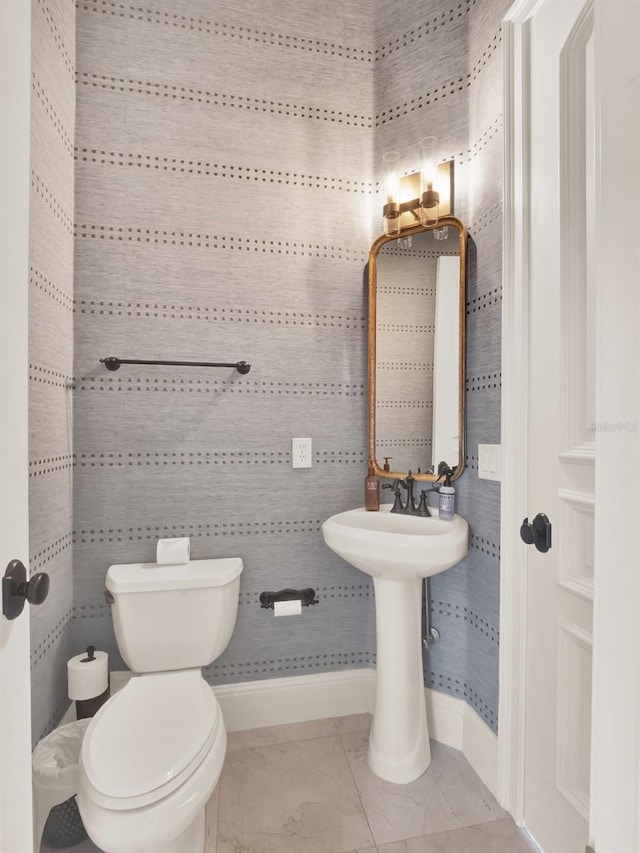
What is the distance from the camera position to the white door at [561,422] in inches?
46.4

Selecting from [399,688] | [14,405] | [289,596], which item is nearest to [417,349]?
[289,596]

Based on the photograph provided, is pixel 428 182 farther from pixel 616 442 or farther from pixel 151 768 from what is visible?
pixel 151 768

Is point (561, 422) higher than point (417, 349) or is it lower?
lower

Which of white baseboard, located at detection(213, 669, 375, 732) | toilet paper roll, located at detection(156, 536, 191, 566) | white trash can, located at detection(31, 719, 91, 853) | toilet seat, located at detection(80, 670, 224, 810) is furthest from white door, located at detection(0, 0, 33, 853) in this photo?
white baseboard, located at detection(213, 669, 375, 732)

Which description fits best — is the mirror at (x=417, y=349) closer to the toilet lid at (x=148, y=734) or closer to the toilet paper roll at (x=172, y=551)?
the toilet paper roll at (x=172, y=551)

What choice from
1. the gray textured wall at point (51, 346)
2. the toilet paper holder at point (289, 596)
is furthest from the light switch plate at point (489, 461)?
the gray textured wall at point (51, 346)

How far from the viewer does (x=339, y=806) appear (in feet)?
4.95

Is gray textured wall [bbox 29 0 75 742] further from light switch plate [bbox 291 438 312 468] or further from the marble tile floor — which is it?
light switch plate [bbox 291 438 312 468]

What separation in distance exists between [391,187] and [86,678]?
2.16 metres

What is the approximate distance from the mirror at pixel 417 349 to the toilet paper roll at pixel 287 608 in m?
0.64

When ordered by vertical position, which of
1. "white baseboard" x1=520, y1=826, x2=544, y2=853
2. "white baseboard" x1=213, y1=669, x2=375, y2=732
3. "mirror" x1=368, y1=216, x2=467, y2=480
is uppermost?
"mirror" x1=368, y1=216, x2=467, y2=480

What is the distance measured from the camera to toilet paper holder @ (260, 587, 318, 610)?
191 cm

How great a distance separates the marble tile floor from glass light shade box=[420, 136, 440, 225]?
2045 mm

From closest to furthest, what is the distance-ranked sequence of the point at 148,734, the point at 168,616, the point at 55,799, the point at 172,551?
the point at 148,734
the point at 55,799
the point at 168,616
the point at 172,551
